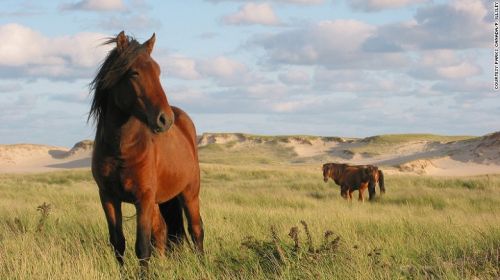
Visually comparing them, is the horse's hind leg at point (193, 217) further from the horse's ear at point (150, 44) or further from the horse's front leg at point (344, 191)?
the horse's front leg at point (344, 191)

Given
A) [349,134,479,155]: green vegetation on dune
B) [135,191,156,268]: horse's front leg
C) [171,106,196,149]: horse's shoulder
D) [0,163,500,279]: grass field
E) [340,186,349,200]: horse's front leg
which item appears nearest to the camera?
[0,163,500,279]: grass field

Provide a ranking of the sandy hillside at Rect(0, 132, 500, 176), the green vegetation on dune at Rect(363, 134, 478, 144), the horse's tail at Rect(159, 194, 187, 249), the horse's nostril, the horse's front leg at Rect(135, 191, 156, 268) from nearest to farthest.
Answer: the horse's nostril < the horse's front leg at Rect(135, 191, 156, 268) < the horse's tail at Rect(159, 194, 187, 249) < the sandy hillside at Rect(0, 132, 500, 176) < the green vegetation on dune at Rect(363, 134, 478, 144)

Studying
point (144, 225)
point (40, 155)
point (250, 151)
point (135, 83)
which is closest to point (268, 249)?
point (144, 225)

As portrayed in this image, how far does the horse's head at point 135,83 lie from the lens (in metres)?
5.41

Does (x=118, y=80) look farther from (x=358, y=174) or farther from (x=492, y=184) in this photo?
(x=492, y=184)

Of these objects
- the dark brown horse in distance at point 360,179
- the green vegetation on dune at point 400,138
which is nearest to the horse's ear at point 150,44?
the dark brown horse in distance at point 360,179

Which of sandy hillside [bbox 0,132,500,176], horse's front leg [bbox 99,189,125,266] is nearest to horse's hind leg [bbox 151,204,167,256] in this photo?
horse's front leg [bbox 99,189,125,266]

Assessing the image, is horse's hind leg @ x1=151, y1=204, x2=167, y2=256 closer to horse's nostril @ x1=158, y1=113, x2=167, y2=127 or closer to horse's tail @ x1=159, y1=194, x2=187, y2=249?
horse's tail @ x1=159, y1=194, x2=187, y2=249

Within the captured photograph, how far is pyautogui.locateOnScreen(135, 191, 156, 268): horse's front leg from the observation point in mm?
6148

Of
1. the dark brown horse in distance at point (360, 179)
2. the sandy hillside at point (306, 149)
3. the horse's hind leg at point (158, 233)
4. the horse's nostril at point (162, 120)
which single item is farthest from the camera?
the sandy hillside at point (306, 149)

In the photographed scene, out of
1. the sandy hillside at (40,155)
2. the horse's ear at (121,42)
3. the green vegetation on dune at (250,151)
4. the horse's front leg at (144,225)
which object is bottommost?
the sandy hillside at (40,155)

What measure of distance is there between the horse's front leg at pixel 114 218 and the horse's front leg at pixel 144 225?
224mm

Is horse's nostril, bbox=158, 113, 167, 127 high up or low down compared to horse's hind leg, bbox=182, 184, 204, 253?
up

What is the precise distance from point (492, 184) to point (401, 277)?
18.6m
